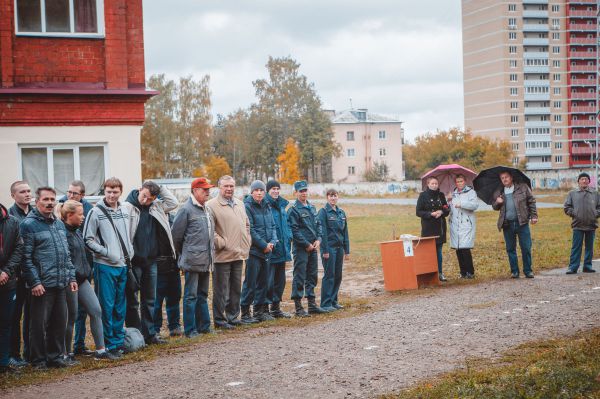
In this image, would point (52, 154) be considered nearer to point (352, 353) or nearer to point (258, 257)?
point (258, 257)

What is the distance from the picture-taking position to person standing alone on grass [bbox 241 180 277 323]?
37.6 ft

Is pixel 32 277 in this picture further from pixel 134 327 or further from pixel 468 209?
pixel 468 209

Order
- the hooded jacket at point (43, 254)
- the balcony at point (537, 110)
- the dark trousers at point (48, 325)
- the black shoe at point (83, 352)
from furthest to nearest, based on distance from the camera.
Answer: the balcony at point (537, 110) < the black shoe at point (83, 352) < the dark trousers at point (48, 325) < the hooded jacket at point (43, 254)

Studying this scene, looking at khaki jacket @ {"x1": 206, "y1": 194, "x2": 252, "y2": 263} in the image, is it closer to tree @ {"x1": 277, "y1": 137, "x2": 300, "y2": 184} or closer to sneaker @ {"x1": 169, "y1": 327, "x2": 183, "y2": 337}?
sneaker @ {"x1": 169, "y1": 327, "x2": 183, "y2": 337}

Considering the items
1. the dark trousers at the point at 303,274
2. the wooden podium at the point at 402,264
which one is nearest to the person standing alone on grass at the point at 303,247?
the dark trousers at the point at 303,274

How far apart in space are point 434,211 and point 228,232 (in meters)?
5.76

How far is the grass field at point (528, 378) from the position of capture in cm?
597

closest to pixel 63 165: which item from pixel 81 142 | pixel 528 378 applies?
pixel 81 142

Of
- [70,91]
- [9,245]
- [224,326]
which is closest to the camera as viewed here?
[9,245]

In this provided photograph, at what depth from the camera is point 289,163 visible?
87.2 metres

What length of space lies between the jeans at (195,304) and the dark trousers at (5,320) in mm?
2505

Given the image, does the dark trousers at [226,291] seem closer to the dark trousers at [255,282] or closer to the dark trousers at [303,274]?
the dark trousers at [255,282]

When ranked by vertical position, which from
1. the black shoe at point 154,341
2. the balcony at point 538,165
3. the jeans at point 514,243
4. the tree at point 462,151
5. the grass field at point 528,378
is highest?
the tree at point 462,151

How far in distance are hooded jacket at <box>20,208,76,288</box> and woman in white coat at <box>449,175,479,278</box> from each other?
8.94 meters
